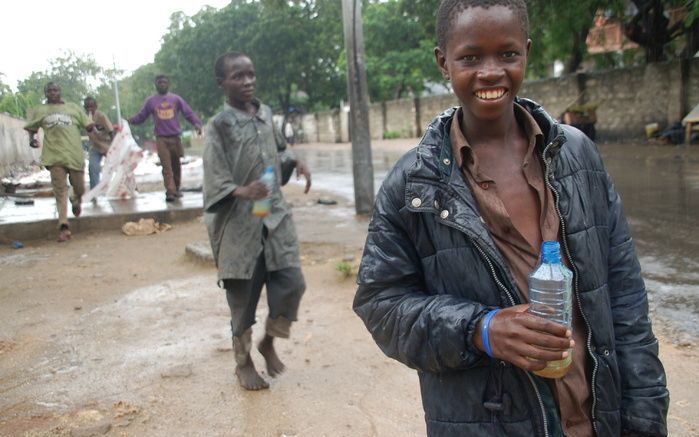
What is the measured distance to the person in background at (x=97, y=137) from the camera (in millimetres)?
10148

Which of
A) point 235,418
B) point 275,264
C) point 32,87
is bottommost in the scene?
point 235,418

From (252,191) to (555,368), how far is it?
2330mm

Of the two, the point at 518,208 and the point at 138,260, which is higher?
the point at 518,208

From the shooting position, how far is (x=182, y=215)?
898 cm

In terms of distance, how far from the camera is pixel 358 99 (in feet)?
26.1

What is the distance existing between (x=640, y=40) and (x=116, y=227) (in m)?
14.1

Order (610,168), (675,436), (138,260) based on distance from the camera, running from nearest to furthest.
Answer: (675,436) < (138,260) < (610,168)

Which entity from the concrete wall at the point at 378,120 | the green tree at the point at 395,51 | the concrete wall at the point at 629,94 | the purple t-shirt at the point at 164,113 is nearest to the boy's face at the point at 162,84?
the purple t-shirt at the point at 164,113

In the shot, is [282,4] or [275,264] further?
[282,4]

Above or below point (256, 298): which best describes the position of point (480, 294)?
above

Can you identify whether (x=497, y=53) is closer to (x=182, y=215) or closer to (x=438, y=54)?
(x=438, y=54)

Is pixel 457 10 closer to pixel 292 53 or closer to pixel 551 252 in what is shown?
pixel 551 252

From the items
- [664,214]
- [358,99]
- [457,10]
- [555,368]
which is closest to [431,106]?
[358,99]

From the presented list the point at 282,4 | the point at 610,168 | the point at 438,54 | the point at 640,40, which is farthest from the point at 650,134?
the point at 438,54
